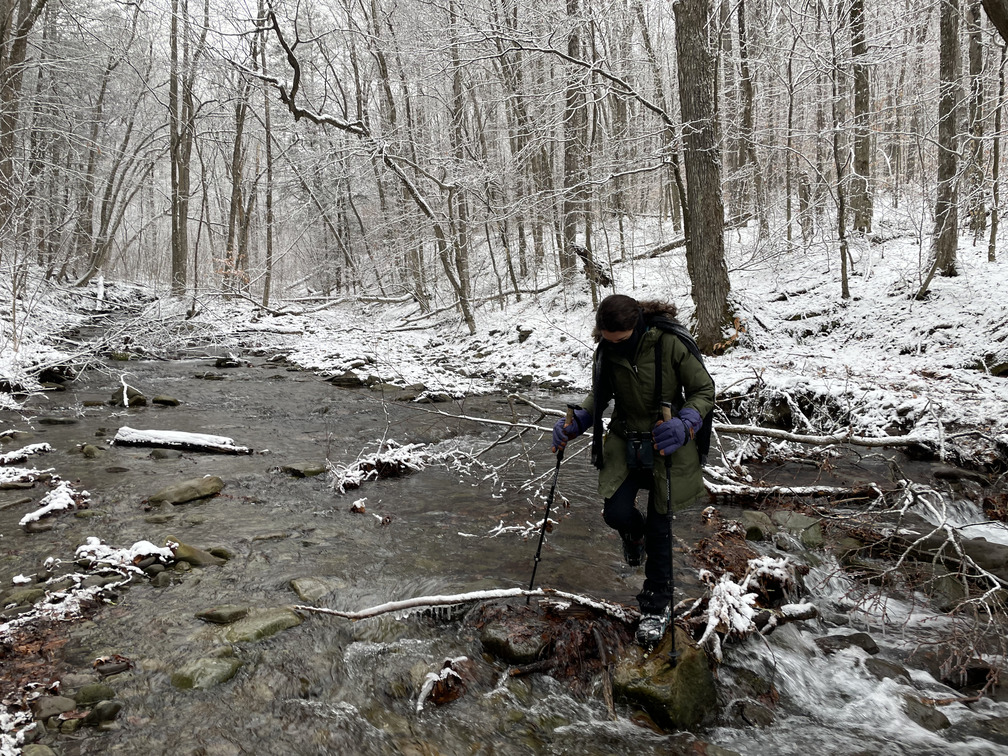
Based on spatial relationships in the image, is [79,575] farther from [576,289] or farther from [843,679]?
[576,289]

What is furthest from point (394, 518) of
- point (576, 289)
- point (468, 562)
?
point (576, 289)

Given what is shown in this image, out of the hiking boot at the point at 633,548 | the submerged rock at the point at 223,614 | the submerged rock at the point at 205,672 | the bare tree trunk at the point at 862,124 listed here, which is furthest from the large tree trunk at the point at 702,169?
the submerged rock at the point at 205,672

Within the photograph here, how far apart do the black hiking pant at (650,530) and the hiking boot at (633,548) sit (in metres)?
0.08

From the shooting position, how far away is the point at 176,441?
7.99 m

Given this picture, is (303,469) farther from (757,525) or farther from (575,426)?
(757,525)

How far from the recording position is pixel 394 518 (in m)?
5.93

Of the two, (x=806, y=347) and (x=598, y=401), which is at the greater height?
(x=598, y=401)

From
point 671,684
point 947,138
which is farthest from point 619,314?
point 947,138

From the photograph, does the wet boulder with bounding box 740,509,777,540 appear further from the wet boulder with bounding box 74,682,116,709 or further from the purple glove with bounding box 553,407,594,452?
the wet boulder with bounding box 74,682,116,709

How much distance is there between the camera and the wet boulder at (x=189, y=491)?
5938 mm

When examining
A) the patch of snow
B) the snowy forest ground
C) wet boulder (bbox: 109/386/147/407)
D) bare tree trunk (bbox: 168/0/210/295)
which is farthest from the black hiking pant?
bare tree trunk (bbox: 168/0/210/295)

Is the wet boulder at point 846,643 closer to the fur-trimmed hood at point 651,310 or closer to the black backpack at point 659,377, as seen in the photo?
the black backpack at point 659,377

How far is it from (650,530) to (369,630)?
204cm

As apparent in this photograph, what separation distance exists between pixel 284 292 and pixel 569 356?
26.9 meters
